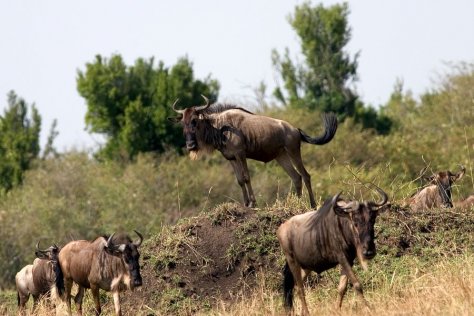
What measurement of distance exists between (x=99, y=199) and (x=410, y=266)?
95.5 feet

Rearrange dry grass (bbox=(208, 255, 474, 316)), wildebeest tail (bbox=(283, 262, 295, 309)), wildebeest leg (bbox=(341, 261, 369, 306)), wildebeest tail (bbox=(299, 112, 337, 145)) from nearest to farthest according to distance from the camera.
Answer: dry grass (bbox=(208, 255, 474, 316)), wildebeest leg (bbox=(341, 261, 369, 306)), wildebeest tail (bbox=(283, 262, 295, 309)), wildebeest tail (bbox=(299, 112, 337, 145))

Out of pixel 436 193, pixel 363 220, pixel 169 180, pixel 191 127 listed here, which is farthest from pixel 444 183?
pixel 169 180

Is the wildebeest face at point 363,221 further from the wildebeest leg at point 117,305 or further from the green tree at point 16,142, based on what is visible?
the green tree at point 16,142

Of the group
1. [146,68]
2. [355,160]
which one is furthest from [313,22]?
[355,160]

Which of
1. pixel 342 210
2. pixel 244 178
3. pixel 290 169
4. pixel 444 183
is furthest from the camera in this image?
pixel 444 183

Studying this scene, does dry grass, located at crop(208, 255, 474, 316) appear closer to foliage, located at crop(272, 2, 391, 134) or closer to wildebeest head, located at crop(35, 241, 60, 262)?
wildebeest head, located at crop(35, 241, 60, 262)

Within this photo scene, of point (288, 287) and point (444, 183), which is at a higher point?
point (444, 183)

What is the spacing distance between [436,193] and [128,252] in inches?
259

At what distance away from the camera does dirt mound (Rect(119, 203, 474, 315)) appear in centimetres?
1537

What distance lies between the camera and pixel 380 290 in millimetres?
14094

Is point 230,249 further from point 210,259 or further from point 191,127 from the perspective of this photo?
point 191,127

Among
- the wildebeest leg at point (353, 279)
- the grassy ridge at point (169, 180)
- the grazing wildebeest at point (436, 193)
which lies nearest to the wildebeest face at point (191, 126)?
the grazing wildebeest at point (436, 193)

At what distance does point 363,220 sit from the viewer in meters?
12.1

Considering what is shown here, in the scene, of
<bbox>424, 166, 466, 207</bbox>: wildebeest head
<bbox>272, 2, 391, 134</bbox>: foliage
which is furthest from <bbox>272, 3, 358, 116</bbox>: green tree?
<bbox>424, 166, 466, 207</bbox>: wildebeest head
